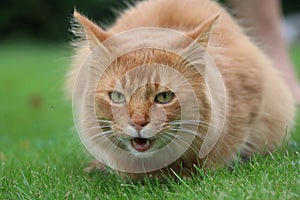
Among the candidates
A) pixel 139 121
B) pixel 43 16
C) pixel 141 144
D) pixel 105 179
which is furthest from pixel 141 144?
pixel 43 16

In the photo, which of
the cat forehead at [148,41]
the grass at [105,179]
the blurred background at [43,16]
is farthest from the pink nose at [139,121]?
the blurred background at [43,16]

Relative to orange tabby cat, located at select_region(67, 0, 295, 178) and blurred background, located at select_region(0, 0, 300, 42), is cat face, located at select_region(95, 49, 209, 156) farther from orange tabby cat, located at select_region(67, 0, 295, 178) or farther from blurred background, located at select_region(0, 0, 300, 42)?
blurred background, located at select_region(0, 0, 300, 42)

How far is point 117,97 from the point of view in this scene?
7.84ft

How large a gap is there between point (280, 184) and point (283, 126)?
1.09 meters

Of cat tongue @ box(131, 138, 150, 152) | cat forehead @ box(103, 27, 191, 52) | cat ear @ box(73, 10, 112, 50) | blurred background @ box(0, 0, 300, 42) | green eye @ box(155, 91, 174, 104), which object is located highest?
cat ear @ box(73, 10, 112, 50)

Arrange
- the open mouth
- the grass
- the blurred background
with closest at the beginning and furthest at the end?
the grass
the open mouth
the blurred background

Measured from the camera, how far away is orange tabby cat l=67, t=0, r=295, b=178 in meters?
2.35

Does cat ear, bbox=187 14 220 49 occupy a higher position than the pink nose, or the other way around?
cat ear, bbox=187 14 220 49

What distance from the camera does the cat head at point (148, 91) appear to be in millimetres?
2318

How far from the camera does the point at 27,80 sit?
26.9 ft

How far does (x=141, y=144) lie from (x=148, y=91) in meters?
0.23

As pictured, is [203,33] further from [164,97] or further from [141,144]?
[141,144]

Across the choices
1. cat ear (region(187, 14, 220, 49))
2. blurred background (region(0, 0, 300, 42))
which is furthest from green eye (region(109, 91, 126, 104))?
blurred background (region(0, 0, 300, 42))

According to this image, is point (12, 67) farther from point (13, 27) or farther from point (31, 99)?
point (13, 27)
